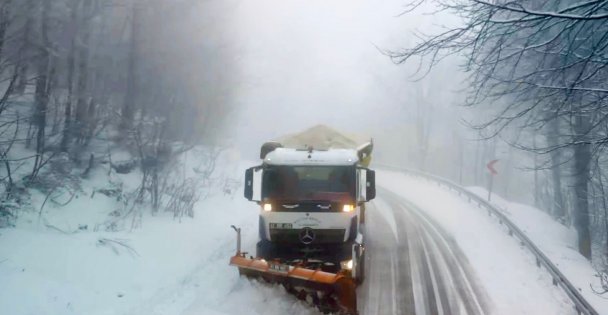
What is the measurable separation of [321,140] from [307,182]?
4.07 metres

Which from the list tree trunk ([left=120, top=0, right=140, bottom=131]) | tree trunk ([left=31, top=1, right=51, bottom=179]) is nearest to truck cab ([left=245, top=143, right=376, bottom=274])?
tree trunk ([left=31, top=1, right=51, bottom=179])

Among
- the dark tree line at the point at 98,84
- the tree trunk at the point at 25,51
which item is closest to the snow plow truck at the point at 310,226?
the dark tree line at the point at 98,84

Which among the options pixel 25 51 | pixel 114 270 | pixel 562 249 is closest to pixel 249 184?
pixel 114 270

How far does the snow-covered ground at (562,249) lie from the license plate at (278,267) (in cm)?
508

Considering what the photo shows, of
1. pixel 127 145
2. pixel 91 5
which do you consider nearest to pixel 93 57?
pixel 91 5

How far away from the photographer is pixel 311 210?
31.2ft

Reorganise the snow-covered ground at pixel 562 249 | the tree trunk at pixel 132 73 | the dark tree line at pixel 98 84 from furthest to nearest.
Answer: the tree trunk at pixel 132 73 → the dark tree line at pixel 98 84 → the snow-covered ground at pixel 562 249

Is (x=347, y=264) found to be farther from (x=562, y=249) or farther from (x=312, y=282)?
(x=562, y=249)

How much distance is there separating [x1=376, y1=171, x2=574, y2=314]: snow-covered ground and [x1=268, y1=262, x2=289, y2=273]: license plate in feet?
13.7

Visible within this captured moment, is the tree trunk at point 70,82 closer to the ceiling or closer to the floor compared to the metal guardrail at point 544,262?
closer to the ceiling

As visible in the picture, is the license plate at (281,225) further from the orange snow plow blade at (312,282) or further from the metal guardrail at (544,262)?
the metal guardrail at (544,262)

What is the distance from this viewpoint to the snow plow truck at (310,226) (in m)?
8.50

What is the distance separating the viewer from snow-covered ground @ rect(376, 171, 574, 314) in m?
9.62

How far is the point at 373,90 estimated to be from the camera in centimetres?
6284
